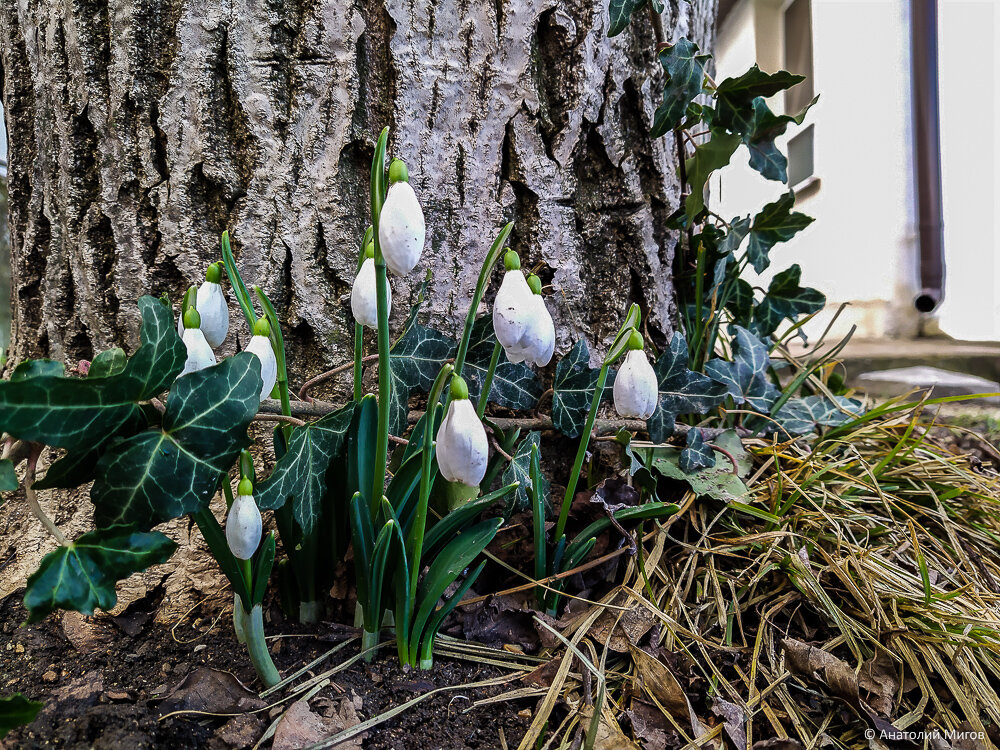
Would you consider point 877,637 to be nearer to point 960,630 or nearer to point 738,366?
point 960,630

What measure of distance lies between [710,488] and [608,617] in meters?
0.31

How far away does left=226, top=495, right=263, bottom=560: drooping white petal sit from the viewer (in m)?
0.79

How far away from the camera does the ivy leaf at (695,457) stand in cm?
123

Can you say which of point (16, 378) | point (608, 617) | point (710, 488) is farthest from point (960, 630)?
point (16, 378)

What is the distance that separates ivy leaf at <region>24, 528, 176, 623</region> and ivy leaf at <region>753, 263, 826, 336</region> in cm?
139

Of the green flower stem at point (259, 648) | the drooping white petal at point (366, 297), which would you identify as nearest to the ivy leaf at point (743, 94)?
the drooping white petal at point (366, 297)

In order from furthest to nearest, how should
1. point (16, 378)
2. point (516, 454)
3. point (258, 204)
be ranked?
point (258, 204)
point (516, 454)
point (16, 378)

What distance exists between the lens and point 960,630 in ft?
3.26

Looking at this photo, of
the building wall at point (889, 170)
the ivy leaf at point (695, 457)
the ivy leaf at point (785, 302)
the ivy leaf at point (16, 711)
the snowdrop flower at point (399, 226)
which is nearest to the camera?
Result: the ivy leaf at point (16, 711)

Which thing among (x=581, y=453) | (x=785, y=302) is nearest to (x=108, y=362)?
(x=581, y=453)

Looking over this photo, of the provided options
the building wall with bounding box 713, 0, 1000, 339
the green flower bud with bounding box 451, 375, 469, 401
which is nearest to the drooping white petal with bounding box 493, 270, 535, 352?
the green flower bud with bounding box 451, 375, 469, 401

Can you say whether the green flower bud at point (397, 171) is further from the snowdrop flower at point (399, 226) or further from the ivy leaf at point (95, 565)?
the ivy leaf at point (95, 565)

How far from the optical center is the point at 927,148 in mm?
4621

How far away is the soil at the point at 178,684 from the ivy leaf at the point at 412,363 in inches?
13.3
